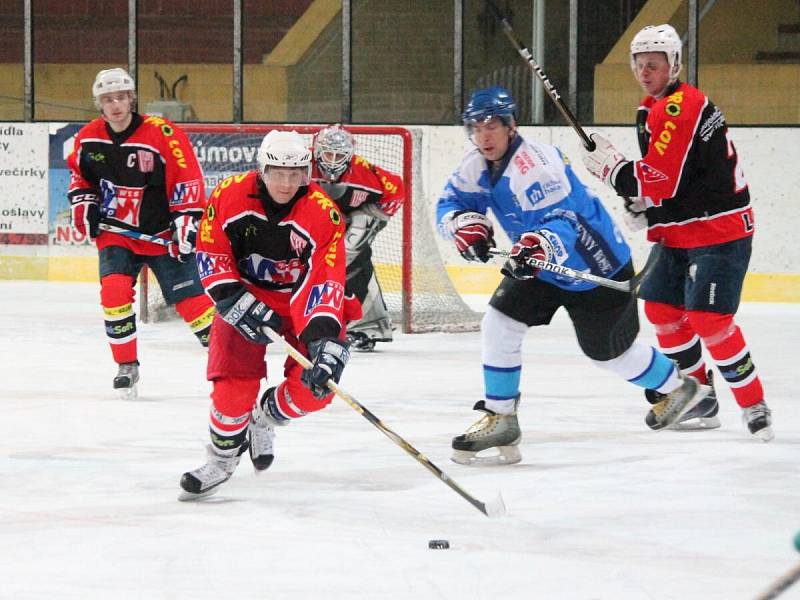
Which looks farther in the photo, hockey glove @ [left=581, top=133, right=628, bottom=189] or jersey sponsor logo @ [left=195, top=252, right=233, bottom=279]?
hockey glove @ [left=581, top=133, right=628, bottom=189]

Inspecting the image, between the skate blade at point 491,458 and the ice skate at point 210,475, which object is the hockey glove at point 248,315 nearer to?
the ice skate at point 210,475

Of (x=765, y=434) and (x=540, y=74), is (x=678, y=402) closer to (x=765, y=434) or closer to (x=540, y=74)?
(x=765, y=434)

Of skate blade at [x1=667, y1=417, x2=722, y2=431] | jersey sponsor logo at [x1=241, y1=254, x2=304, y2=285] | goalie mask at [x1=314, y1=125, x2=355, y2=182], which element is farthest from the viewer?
goalie mask at [x1=314, y1=125, x2=355, y2=182]

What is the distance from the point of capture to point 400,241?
7816mm

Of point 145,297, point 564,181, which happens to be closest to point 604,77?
point 145,297

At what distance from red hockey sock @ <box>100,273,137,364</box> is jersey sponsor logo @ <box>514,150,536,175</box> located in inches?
72.5

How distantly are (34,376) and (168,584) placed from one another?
3.01 m

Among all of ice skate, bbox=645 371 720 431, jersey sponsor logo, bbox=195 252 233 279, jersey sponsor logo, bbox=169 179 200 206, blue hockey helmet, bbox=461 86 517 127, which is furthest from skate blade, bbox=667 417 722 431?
jersey sponsor logo, bbox=169 179 200 206

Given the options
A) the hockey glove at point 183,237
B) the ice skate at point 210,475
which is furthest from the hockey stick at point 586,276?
the hockey glove at point 183,237

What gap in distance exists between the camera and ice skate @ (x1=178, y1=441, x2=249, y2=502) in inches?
129

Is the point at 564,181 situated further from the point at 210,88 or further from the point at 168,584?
the point at 210,88

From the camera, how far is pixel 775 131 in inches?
322

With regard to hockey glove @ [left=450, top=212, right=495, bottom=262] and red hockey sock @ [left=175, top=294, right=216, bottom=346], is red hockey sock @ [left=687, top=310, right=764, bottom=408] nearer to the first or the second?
hockey glove @ [left=450, top=212, right=495, bottom=262]

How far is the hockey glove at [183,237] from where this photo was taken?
5.00 m
